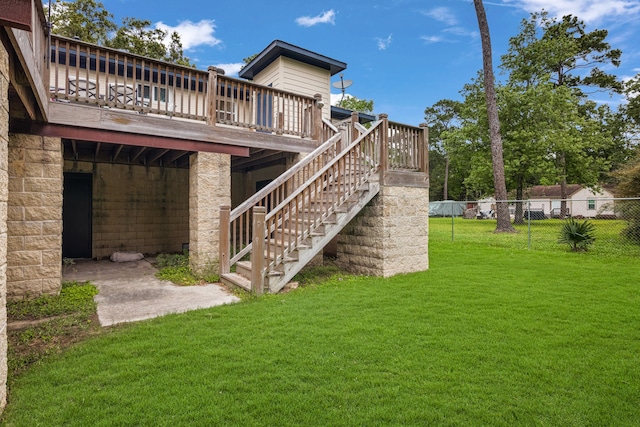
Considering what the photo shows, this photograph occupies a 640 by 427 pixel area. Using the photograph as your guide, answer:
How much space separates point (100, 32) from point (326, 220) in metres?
18.0

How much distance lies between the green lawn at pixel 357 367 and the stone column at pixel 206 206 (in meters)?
1.90

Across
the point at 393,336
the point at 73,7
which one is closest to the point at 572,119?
the point at 393,336

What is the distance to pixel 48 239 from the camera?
15.6 feet

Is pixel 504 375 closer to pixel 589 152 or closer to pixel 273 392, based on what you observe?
pixel 273 392

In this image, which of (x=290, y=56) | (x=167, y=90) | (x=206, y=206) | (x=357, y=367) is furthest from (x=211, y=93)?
(x=290, y=56)

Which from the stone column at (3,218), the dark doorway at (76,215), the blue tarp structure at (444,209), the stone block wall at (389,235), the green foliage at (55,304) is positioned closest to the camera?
the stone column at (3,218)

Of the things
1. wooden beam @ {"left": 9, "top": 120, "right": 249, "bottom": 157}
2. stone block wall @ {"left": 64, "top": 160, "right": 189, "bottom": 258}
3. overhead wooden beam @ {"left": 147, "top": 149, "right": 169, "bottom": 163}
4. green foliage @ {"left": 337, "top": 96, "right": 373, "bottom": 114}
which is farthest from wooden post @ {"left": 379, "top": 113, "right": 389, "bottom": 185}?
green foliage @ {"left": 337, "top": 96, "right": 373, "bottom": 114}

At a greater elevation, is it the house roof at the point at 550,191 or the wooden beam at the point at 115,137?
the house roof at the point at 550,191

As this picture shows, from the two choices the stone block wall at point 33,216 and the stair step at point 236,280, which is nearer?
the stone block wall at point 33,216

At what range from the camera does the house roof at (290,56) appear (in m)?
10.4

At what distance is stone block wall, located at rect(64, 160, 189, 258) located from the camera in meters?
8.02

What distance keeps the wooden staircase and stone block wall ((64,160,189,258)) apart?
11.3ft

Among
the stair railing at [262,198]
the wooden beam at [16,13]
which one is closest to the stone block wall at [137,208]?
the stair railing at [262,198]

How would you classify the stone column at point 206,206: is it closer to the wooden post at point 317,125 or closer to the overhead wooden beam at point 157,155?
the overhead wooden beam at point 157,155
